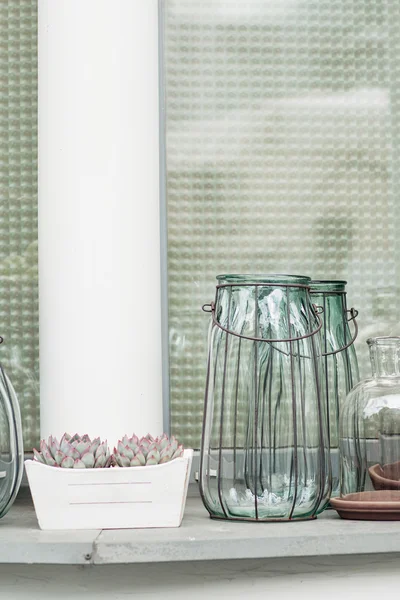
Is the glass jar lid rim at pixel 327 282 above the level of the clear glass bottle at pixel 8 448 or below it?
above

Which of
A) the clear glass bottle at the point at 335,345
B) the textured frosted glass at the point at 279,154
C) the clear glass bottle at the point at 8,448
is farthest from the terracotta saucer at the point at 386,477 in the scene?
the clear glass bottle at the point at 8,448

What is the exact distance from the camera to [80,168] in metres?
1.27

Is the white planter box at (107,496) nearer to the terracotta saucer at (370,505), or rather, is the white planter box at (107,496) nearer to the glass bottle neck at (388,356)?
the terracotta saucer at (370,505)

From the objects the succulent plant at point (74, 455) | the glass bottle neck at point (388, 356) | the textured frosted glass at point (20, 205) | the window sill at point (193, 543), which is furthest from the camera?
the textured frosted glass at point (20, 205)

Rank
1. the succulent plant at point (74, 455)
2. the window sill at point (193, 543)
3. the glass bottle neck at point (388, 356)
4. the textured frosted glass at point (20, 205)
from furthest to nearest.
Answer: the textured frosted glass at point (20, 205) < the glass bottle neck at point (388, 356) < the succulent plant at point (74, 455) < the window sill at point (193, 543)

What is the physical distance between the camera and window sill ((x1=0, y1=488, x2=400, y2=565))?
95 cm

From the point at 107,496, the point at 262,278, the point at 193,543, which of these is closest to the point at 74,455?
the point at 107,496

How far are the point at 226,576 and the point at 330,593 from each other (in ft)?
0.41

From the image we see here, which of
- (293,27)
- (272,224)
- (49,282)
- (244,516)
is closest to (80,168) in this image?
(49,282)

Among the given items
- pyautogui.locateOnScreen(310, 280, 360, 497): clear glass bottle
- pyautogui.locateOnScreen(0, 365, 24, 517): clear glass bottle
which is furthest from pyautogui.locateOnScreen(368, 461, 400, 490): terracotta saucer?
pyautogui.locateOnScreen(0, 365, 24, 517): clear glass bottle

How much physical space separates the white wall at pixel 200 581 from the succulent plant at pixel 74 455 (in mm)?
124

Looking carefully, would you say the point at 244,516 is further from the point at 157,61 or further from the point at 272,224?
the point at 157,61

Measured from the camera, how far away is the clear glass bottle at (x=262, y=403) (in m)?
1.12

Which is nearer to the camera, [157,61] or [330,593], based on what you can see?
[330,593]
